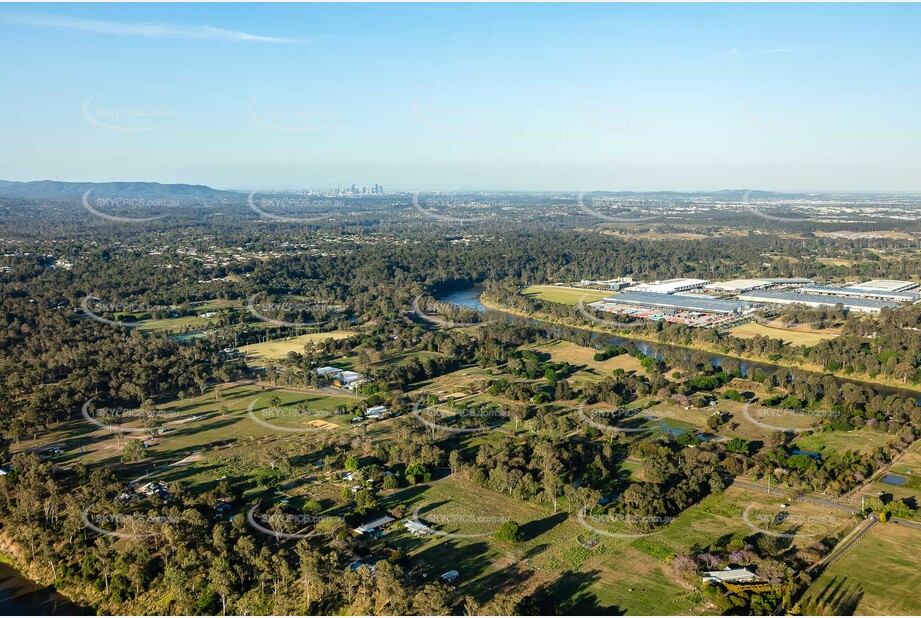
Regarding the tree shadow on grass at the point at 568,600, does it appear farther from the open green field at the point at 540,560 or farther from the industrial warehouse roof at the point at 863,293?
the industrial warehouse roof at the point at 863,293

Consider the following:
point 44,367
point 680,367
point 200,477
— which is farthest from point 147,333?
point 680,367

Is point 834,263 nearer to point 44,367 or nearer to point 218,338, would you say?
point 218,338

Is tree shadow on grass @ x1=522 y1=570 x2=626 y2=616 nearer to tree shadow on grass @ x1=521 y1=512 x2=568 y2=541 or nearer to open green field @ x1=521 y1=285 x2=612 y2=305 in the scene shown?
tree shadow on grass @ x1=521 y1=512 x2=568 y2=541

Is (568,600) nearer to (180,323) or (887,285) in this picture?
(180,323)

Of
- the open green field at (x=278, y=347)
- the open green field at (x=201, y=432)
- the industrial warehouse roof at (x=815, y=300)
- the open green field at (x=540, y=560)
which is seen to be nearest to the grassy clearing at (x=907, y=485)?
the open green field at (x=540, y=560)

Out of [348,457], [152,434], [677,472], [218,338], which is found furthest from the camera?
[218,338]

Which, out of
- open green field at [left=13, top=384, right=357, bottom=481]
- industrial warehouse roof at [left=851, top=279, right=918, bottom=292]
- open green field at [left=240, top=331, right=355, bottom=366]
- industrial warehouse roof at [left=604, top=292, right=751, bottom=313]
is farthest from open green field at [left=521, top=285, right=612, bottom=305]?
open green field at [left=13, top=384, right=357, bottom=481]
